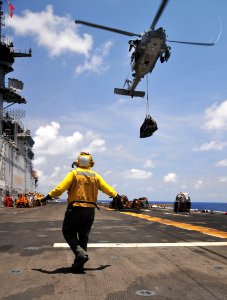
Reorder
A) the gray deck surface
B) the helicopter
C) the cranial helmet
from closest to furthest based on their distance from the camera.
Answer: the gray deck surface, the cranial helmet, the helicopter

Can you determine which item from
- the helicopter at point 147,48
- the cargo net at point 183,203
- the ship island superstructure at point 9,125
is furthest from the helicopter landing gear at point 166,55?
the ship island superstructure at point 9,125

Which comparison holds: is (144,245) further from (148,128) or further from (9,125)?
(9,125)

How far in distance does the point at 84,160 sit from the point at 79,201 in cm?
72

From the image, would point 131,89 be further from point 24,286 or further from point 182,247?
point 24,286

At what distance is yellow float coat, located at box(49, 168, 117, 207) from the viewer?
5.88 meters

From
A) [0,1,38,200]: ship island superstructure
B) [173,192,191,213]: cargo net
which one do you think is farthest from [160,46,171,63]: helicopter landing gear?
[0,1,38,200]: ship island superstructure

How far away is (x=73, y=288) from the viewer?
15.0ft

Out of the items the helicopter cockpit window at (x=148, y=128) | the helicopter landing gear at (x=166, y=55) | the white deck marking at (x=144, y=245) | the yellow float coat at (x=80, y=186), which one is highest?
the helicopter landing gear at (x=166, y=55)

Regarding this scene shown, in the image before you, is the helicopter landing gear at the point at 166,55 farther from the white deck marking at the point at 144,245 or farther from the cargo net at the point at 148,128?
the white deck marking at the point at 144,245

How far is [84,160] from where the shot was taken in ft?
20.0

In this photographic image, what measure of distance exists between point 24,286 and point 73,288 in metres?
0.67

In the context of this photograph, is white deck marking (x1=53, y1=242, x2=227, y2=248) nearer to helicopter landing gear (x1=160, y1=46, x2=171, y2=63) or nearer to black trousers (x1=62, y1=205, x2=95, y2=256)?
black trousers (x1=62, y1=205, x2=95, y2=256)

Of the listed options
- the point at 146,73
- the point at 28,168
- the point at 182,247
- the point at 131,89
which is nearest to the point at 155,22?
the point at 146,73

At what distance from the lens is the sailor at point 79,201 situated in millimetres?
5848
